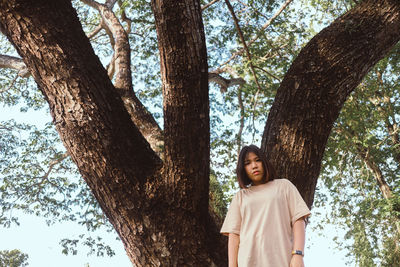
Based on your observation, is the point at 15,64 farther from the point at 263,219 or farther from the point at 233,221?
the point at 263,219

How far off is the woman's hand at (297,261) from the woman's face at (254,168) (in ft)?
2.00

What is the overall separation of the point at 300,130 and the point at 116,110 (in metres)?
1.35

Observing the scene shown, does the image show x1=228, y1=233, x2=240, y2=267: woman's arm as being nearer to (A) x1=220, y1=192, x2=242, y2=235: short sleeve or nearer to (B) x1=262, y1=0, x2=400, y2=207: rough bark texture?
(A) x1=220, y1=192, x2=242, y2=235: short sleeve

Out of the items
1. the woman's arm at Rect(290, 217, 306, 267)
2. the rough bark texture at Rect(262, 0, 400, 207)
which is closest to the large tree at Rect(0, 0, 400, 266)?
the rough bark texture at Rect(262, 0, 400, 207)

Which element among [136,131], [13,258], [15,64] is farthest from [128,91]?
[13,258]

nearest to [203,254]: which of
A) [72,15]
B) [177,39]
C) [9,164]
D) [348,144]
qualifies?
[177,39]

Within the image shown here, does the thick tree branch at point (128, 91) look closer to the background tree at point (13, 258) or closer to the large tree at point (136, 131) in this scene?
the large tree at point (136, 131)

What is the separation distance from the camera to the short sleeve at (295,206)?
2.67 metres

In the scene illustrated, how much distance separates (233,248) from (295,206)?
0.50 meters

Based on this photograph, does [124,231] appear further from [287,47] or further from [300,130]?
[287,47]

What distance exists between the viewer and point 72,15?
9.89 feet

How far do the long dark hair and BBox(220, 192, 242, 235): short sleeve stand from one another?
130 millimetres

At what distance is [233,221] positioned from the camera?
9.50 feet

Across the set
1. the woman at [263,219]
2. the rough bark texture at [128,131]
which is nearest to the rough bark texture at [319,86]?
the woman at [263,219]
